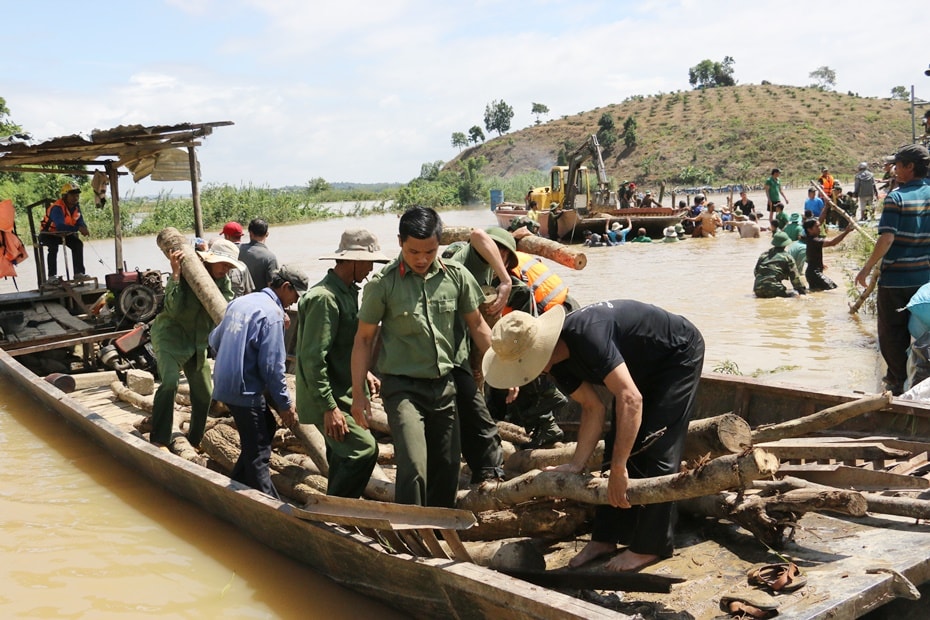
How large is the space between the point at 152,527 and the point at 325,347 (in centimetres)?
234

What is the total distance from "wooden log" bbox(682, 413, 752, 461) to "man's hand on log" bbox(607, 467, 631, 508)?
1.73 feet

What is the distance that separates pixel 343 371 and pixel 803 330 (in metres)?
8.03

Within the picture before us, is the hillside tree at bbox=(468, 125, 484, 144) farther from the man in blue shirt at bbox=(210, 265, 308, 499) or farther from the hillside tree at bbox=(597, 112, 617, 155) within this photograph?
the man in blue shirt at bbox=(210, 265, 308, 499)

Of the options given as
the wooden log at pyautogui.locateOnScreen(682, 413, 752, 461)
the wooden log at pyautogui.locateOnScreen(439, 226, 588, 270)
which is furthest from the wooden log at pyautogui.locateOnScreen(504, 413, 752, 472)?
the wooden log at pyautogui.locateOnScreen(439, 226, 588, 270)

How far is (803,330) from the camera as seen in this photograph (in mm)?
11062

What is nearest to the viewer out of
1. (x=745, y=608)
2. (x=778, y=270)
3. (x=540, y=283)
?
(x=745, y=608)

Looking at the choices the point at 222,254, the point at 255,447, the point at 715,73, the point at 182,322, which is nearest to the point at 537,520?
the point at 255,447

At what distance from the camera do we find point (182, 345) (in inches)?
250

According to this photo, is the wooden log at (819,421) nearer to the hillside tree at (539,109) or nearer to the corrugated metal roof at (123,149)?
the corrugated metal roof at (123,149)

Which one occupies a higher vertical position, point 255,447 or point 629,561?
point 255,447

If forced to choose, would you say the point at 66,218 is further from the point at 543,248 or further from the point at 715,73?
the point at 715,73

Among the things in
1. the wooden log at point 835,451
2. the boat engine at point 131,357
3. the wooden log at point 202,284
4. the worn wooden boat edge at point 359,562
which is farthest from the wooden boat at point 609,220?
the wooden log at point 835,451

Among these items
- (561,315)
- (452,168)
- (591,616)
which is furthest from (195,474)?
(452,168)

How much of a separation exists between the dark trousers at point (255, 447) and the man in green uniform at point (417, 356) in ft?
3.00
